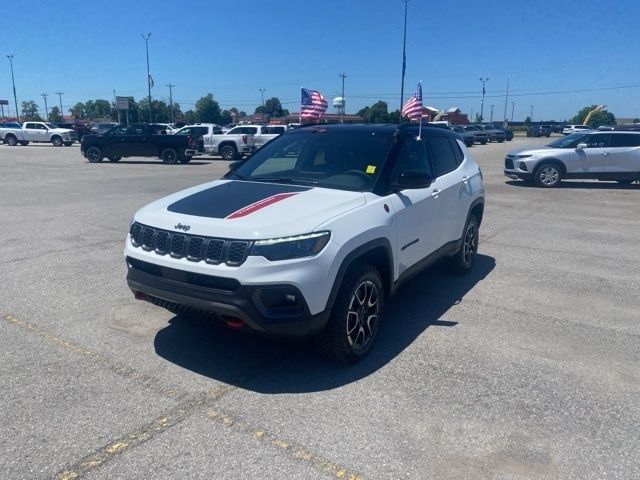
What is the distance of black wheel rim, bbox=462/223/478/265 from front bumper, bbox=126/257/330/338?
10.6 ft

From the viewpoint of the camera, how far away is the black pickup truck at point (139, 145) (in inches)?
953

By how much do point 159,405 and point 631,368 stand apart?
3.54 meters

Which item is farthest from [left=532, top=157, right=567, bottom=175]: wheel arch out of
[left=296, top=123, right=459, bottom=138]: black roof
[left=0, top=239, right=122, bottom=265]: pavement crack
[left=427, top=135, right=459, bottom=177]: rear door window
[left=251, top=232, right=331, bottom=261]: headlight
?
[left=251, top=232, right=331, bottom=261]: headlight

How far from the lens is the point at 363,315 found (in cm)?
402

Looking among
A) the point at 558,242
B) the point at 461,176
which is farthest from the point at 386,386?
the point at 558,242

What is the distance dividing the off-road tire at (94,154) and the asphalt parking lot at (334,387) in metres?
19.3

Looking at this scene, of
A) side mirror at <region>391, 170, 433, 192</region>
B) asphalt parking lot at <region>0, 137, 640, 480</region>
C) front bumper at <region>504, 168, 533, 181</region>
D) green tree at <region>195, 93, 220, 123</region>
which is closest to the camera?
asphalt parking lot at <region>0, 137, 640, 480</region>

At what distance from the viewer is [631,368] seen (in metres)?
4.03

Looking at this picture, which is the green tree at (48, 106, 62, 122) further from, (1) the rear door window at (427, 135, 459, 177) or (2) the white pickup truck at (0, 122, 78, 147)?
(1) the rear door window at (427, 135, 459, 177)

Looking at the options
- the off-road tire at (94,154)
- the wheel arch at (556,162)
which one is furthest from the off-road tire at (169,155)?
the wheel arch at (556,162)

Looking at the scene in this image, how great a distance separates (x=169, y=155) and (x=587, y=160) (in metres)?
17.6

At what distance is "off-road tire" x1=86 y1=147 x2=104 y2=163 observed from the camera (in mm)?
24406

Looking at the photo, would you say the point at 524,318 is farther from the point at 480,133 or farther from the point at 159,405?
the point at 480,133

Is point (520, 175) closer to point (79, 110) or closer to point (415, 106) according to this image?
point (415, 106)
